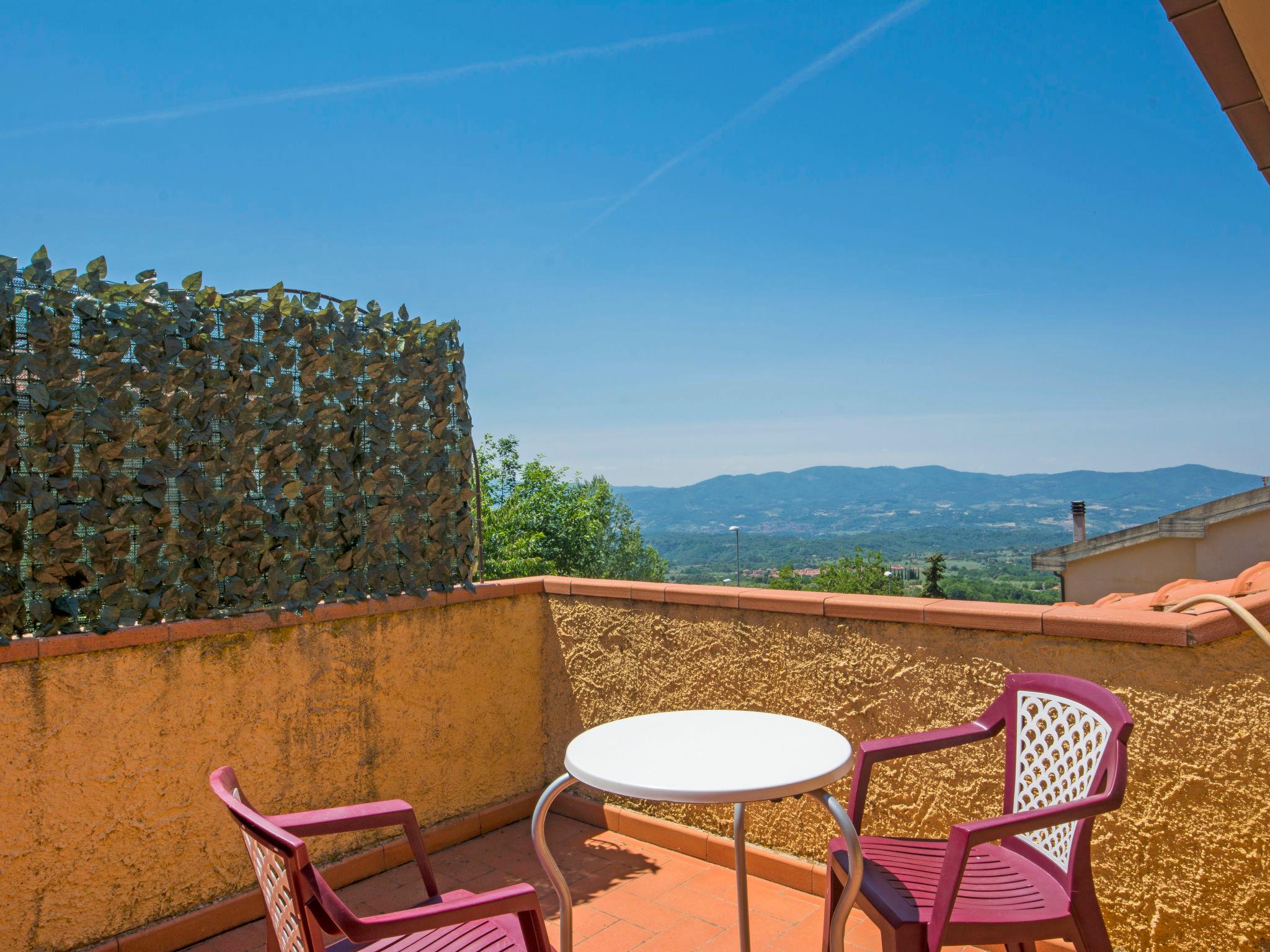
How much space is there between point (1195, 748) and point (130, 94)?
24.2 m

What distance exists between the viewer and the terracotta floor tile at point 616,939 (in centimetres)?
290

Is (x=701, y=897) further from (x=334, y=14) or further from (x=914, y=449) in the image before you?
(x=914, y=449)

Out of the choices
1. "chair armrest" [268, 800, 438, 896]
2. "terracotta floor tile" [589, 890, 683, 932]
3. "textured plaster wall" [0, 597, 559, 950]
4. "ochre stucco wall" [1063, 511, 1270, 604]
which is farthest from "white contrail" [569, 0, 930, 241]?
"chair armrest" [268, 800, 438, 896]

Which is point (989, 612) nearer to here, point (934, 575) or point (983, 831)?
point (983, 831)

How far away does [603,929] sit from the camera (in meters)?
3.04

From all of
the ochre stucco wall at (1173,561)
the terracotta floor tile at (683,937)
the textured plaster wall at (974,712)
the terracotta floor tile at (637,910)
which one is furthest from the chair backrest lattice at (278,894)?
the ochre stucco wall at (1173,561)

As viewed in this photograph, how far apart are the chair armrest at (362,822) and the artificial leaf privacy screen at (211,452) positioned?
1.49 m

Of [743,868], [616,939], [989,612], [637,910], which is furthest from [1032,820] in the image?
[637,910]

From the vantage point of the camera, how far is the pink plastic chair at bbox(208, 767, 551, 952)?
141 centimetres

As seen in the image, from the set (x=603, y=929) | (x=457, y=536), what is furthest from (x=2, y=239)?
(x=603, y=929)

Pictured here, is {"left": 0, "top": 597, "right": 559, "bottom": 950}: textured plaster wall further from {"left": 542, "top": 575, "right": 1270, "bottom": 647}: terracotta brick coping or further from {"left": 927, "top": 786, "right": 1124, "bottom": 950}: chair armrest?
{"left": 927, "top": 786, "right": 1124, "bottom": 950}: chair armrest

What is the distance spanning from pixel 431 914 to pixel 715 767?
765 millimetres

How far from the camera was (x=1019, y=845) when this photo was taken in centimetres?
216

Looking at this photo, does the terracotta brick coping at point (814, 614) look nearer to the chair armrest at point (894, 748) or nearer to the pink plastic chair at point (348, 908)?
the chair armrest at point (894, 748)
